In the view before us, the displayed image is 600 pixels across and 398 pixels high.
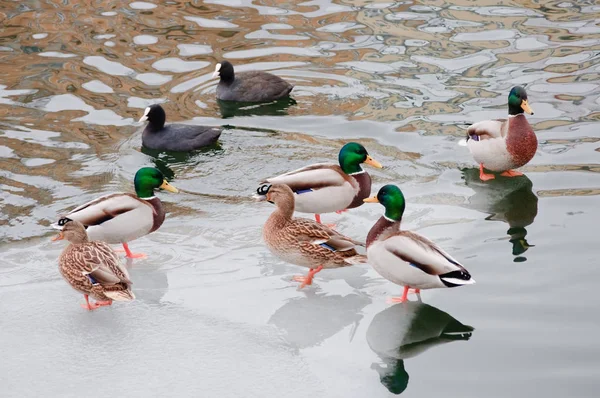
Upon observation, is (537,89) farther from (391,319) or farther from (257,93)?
(391,319)

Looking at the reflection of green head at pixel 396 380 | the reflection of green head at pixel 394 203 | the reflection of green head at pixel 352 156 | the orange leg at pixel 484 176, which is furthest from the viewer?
the orange leg at pixel 484 176

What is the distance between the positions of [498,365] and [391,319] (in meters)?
0.80

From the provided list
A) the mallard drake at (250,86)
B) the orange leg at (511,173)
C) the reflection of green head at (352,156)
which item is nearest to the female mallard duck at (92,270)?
the reflection of green head at (352,156)

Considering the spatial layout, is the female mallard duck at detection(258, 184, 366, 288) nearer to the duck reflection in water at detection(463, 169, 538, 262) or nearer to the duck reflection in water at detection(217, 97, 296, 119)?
the duck reflection in water at detection(463, 169, 538, 262)

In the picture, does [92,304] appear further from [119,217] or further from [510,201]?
[510,201]

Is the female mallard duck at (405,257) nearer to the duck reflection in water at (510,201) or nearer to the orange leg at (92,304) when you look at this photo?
the duck reflection in water at (510,201)

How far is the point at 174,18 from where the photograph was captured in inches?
508

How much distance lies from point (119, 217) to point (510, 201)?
3082mm

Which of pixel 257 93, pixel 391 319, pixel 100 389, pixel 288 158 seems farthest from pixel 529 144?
pixel 100 389

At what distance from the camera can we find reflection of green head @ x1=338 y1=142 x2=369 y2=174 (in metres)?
7.36

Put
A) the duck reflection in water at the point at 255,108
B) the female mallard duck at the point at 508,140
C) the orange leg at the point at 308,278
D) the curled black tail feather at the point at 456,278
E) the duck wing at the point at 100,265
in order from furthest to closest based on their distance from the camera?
the duck reflection in water at the point at 255,108 → the female mallard duck at the point at 508,140 → the orange leg at the point at 308,278 → the duck wing at the point at 100,265 → the curled black tail feather at the point at 456,278

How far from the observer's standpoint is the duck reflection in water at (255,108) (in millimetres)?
10250

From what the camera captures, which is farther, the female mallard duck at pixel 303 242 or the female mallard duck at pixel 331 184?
the female mallard duck at pixel 331 184

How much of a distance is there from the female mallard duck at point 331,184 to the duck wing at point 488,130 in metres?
1.13
